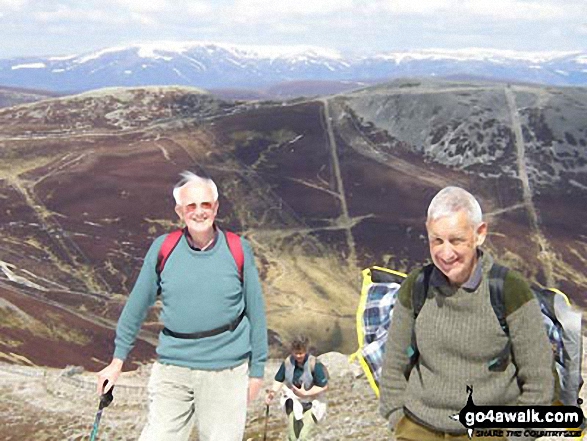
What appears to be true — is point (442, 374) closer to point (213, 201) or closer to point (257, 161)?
point (213, 201)

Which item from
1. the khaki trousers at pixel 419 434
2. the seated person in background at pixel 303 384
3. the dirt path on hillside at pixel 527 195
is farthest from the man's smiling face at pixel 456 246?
the dirt path on hillside at pixel 527 195

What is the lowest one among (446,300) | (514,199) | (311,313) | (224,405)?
(311,313)

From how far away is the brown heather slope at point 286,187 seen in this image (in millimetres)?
85875

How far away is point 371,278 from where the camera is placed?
820 centimetres

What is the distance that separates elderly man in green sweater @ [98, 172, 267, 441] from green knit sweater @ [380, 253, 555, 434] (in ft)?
7.89

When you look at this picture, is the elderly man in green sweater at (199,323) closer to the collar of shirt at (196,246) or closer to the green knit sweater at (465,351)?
the collar of shirt at (196,246)

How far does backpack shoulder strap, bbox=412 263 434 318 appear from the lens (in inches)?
239

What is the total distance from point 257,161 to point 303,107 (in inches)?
1170

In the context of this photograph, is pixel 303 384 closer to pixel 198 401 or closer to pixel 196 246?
pixel 198 401

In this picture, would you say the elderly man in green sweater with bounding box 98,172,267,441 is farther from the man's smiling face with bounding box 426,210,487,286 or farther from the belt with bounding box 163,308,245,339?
the man's smiling face with bounding box 426,210,487,286

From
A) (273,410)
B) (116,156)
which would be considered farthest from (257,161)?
(273,410)

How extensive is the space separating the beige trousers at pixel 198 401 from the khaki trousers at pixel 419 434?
8.14ft

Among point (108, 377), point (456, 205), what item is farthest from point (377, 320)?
point (108, 377)

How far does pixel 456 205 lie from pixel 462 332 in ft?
3.98
